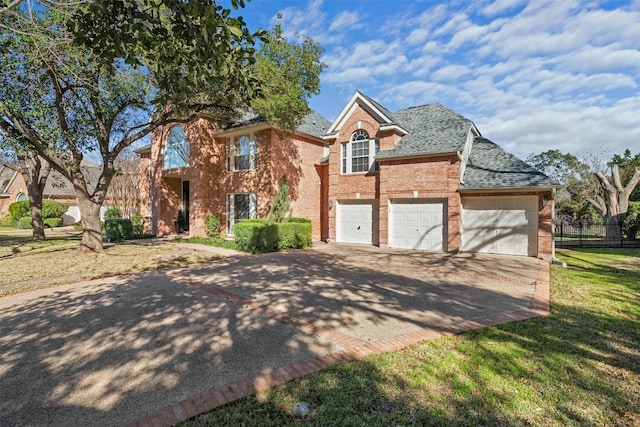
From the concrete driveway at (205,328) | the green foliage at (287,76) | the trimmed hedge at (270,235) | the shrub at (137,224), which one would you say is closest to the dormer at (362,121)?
the green foliage at (287,76)

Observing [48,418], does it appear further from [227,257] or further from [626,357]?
[227,257]

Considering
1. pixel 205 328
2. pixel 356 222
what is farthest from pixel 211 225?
pixel 205 328

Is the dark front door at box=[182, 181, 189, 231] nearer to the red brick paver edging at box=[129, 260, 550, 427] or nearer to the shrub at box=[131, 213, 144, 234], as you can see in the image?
the shrub at box=[131, 213, 144, 234]

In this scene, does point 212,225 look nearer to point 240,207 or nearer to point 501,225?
point 240,207

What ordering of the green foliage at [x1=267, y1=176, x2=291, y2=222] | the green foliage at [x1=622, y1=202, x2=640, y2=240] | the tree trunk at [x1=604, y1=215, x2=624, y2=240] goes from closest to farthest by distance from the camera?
the green foliage at [x1=267, y1=176, x2=291, y2=222]
the green foliage at [x1=622, y1=202, x2=640, y2=240]
the tree trunk at [x1=604, y1=215, x2=624, y2=240]

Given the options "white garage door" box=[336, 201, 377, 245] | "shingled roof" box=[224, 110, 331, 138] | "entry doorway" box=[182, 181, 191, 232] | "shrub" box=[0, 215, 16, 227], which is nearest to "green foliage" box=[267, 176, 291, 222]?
"white garage door" box=[336, 201, 377, 245]

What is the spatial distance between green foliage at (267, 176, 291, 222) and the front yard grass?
4.03 m

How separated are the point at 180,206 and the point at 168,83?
19.3 metres

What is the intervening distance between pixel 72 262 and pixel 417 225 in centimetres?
1404

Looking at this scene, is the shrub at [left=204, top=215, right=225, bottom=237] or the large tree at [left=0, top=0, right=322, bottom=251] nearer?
the large tree at [left=0, top=0, right=322, bottom=251]

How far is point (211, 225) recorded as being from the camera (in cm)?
1781

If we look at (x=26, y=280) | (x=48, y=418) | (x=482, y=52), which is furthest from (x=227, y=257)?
(x=482, y=52)

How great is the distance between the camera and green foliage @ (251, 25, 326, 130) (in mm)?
12453

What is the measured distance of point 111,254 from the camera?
41.5 feet
